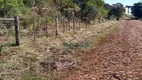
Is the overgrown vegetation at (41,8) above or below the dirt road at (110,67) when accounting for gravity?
above

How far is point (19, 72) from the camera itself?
7.62m

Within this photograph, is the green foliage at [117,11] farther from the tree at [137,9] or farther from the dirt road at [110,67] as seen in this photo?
the dirt road at [110,67]

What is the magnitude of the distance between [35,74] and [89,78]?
4.89 feet

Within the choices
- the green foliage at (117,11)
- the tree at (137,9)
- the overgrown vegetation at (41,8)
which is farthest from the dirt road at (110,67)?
the tree at (137,9)

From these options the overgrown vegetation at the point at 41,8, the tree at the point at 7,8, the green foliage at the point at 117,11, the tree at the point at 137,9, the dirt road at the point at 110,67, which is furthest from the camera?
the tree at the point at 137,9

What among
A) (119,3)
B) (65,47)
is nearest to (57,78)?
(65,47)

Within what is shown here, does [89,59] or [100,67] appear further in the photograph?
[89,59]

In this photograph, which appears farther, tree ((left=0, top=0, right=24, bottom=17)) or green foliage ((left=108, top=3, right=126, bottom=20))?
green foliage ((left=108, top=3, right=126, bottom=20))

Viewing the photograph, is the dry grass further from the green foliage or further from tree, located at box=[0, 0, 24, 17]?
the green foliage

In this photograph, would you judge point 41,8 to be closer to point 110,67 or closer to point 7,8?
point 7,8

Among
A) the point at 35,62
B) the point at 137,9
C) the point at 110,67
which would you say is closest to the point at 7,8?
the point at 35,62

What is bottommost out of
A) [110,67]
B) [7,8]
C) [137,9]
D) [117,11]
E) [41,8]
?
[110,67]

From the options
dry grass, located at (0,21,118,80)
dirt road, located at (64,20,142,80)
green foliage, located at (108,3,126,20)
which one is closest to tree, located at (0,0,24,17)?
dry grass, located at (0,21,118,80)

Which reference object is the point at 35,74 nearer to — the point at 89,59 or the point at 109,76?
the point at 109,76
